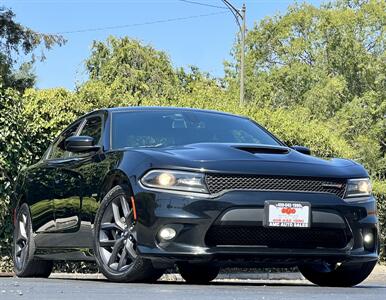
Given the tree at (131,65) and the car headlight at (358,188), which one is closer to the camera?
the car headlight at (358,188)

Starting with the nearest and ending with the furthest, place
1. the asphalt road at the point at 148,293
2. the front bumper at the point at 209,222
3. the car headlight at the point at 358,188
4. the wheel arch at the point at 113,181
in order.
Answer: the asphalt road at the point at 148,293 < the front bumper at the point at 209,222 < the wheel arch at the point at 113,181 < the car headlight at the point at 358,188

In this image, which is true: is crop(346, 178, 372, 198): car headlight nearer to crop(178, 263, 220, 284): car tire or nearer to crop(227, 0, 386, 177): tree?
crop(178, 263, 220, 284): car tire

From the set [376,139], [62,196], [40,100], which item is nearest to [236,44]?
[376,139]

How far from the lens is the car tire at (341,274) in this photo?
24.8ft

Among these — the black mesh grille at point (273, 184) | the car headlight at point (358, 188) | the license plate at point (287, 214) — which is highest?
the black mesh grille at point (273, 184)

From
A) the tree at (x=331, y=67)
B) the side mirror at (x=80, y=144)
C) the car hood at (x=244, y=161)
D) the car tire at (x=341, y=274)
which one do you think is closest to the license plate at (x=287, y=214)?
the car hood at (x=244, y=161)

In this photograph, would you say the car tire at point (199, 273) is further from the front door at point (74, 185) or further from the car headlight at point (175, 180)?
the car headlight at point (175, 180)

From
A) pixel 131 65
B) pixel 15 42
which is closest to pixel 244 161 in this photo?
pixel 15 42

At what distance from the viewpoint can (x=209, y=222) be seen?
661 cm

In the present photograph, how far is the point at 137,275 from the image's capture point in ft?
22.4

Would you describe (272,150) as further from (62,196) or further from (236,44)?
(236,44)

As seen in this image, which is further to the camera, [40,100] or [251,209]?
[40,100]

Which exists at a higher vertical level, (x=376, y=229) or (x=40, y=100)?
(x=40, y=100)

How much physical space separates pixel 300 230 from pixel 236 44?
53186mm
